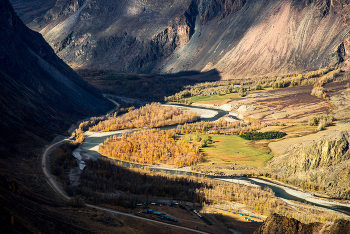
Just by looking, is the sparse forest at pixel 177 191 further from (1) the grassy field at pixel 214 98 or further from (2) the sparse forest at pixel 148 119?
(1) the grassy field at pixel 214 98

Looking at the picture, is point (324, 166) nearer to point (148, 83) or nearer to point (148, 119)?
point (148, 119)

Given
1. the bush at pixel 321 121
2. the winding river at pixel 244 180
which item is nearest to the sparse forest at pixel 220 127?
the bush at pixel 321 121

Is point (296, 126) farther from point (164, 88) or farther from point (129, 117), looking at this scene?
point (164, 88)

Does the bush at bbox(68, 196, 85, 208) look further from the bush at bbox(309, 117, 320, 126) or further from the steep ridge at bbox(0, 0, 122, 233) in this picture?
the bush at bbox(309, 117, 320, 126)

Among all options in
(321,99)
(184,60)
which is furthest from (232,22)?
(321,99)

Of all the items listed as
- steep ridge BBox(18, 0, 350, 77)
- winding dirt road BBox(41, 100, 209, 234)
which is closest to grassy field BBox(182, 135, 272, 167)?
winding dirt road BBox(41, 100, 209, 234)

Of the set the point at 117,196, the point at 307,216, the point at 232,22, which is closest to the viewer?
the point at 307,216

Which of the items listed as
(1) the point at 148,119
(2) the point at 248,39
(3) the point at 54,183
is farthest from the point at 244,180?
(2) the point at 248,39
